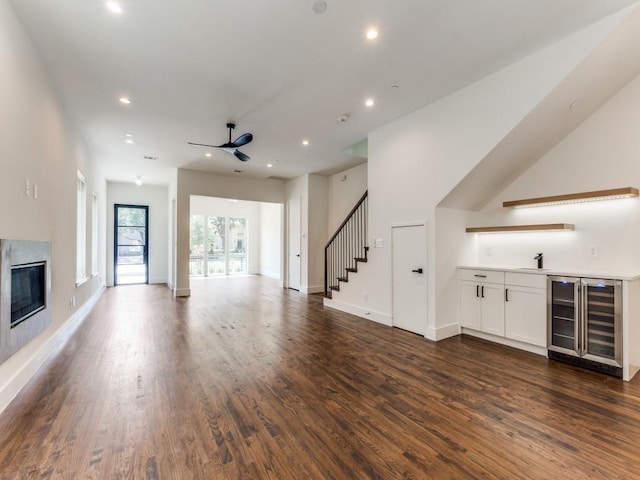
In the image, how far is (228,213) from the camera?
40.5 ft

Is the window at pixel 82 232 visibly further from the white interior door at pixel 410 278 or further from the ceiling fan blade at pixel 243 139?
the white interior door at pixel 410 278

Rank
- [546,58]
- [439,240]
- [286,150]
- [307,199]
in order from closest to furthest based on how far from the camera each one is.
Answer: [546,58] → [439,240] → [286,150] → [307,199]

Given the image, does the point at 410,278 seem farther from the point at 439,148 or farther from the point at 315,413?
the point at 315,413

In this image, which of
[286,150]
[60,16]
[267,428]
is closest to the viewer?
[267,428]

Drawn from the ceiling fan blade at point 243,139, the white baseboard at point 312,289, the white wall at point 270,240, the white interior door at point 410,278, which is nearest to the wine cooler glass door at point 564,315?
the white interior door at point 410,278

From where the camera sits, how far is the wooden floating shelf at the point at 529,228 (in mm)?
3814

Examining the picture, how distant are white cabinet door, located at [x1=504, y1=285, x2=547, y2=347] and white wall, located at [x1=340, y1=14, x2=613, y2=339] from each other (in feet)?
2.46

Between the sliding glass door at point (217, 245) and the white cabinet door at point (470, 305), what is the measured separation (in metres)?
9.77

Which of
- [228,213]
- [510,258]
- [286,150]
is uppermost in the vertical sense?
[286,150]

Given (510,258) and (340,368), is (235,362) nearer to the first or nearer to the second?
(340,368)

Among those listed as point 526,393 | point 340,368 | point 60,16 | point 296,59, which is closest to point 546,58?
point 296,59

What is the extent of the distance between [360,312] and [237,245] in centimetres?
831

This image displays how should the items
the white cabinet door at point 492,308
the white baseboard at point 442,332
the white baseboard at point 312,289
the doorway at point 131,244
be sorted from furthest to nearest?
the doorway at point 131,244 → the white baseboard at point 312,289 → the white baseboard at point 442,332 → the white cabinet door at point 492,308

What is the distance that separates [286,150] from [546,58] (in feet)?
14.4
